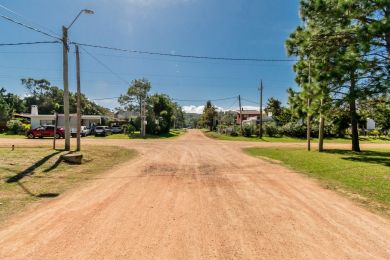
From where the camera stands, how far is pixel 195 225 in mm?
5836

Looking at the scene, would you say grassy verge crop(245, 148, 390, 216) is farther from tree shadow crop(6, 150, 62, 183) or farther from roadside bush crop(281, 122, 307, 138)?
roadside bush crop(281, 122, 307, 138)

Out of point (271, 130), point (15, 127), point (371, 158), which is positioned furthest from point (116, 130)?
point (371, 158)

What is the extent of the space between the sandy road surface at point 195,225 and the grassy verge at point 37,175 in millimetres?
715

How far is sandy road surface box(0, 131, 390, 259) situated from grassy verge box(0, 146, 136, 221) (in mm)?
715

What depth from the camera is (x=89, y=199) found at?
7.81 m

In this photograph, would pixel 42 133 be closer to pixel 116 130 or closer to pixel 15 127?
pixel 15 127

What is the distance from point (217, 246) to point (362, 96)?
513 inches

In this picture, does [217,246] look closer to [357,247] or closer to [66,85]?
[357,247]

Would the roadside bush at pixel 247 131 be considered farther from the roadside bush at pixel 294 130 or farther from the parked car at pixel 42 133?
the parked car at pixel 42 133

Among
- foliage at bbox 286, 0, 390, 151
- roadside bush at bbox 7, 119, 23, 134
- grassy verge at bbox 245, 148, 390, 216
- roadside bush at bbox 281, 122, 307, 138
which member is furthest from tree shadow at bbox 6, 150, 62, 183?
roadside bush at bbox 281, 122, 307, 138

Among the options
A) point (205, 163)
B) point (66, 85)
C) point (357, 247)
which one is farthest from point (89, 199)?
point (66, 85)

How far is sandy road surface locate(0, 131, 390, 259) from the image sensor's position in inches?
183

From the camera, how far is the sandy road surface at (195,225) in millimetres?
4656

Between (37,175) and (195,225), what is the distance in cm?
787
